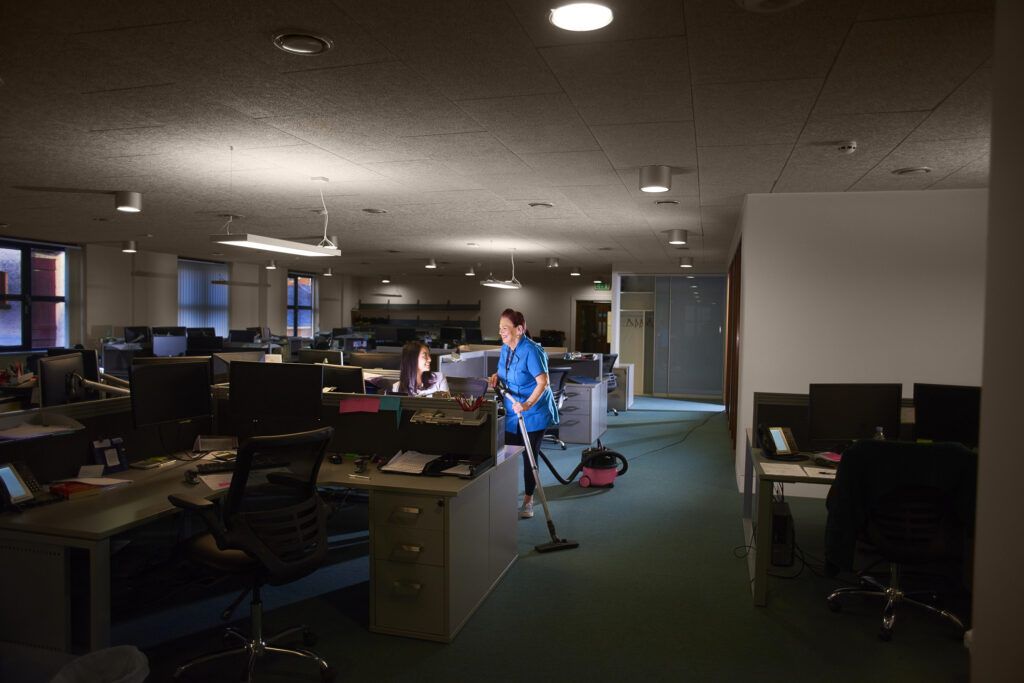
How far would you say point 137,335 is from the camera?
35.3 ft

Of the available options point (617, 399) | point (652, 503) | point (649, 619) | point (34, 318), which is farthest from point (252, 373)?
point (34, 318)

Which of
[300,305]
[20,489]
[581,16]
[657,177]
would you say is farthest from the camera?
[300,305]

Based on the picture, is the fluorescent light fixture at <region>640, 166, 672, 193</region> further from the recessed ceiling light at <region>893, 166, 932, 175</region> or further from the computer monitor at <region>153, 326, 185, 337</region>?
the computer monitor at <region>153, 326, 185, 337</region>

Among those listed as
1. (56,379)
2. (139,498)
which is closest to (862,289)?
(139,498)

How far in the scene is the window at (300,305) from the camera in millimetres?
15914

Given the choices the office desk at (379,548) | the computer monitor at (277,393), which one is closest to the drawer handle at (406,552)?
the office desk at (379,548)

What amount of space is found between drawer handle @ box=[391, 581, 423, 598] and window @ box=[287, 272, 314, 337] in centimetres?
1368

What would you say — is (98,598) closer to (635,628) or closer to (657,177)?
(635,628)

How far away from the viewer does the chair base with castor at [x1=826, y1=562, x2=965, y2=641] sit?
3.19 m

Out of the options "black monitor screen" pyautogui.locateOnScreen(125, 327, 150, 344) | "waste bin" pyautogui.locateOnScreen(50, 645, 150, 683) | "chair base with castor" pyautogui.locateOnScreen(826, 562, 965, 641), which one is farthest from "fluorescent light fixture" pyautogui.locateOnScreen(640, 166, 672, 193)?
"black monitor screen" pyautogui.locateOnScreen(125, 327, 150, 344)

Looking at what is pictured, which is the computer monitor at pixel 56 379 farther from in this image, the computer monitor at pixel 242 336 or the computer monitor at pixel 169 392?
the computer monitor at pixel 242 336

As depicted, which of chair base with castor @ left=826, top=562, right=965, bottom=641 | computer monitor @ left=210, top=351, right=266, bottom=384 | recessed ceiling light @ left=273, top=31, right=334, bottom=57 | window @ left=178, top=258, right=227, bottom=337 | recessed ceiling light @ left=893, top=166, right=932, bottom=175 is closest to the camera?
recessed ceiling light @ left=273, top=31, right=334, bottom=57

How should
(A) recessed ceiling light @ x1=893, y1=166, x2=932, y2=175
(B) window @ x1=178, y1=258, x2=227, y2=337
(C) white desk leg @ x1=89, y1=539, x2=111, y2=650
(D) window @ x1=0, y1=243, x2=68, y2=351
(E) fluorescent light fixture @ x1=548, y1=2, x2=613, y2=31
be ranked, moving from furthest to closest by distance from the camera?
(B) window @ x1=178, y1=258, x2=227, y2=337 → (D) window @ x1=0, y1=243, x2=68, y2=351 → (A) recessed ceiling light @ x1=893, y1=166, x2=932, y2=175 → (C) white desk leg @ x1=89, y1=539, x2=111, y2=650 → (E) fluorescent light fixture @ x1=548, y1=2, x2=613, y2=31

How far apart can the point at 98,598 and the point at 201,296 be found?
39.4 ft
